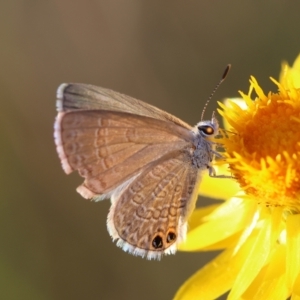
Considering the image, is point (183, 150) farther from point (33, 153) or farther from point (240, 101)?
point (33, 153)

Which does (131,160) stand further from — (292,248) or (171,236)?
(292,248)

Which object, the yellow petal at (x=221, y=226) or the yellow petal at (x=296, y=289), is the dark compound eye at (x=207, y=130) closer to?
the yellow petal at (x=221, y=226)

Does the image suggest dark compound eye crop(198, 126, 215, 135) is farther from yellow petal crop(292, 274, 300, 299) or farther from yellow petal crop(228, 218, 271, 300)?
yellow petal crop(292, 274, 300, 299)

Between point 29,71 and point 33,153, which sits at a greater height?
point 29,71

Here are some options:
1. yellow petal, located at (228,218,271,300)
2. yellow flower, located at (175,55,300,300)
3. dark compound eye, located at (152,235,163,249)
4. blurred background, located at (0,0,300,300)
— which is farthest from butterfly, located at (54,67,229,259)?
blurred background, located at (0,0,300,300)

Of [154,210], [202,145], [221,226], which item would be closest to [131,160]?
[154,210]

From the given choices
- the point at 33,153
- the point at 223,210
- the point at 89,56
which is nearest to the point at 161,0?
the point at 89,56

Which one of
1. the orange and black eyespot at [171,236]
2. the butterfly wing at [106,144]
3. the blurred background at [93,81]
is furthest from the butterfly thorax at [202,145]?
the blurred background at [93,81]
